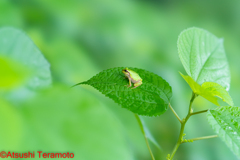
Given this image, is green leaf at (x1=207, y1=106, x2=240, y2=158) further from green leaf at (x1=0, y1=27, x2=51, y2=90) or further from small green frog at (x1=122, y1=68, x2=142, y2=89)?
green leaf at (x1=0, y1=27, x2=51, y2=90)

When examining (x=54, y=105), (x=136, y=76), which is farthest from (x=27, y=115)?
(x=136, y=76)

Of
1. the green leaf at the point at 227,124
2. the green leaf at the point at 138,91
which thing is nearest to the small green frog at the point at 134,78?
the green leaf at the point at 138,91

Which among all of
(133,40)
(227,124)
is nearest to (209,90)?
(227,124)

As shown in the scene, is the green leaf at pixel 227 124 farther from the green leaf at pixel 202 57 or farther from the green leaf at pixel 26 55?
the green leaf at pixel 26 55

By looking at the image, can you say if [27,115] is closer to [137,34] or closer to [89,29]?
[89,29]

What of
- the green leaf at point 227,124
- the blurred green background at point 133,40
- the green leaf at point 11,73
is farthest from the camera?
the blurred green background at point 133,40

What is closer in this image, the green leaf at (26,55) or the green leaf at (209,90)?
the green leaf at (26,55)

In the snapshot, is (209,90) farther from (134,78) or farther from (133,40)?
(133,40)
